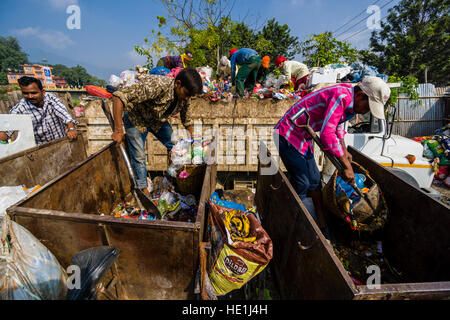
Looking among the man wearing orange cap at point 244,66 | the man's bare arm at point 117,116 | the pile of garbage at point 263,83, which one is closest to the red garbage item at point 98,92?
the pile of garbage at point 263,83

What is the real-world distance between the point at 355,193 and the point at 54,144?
396cm

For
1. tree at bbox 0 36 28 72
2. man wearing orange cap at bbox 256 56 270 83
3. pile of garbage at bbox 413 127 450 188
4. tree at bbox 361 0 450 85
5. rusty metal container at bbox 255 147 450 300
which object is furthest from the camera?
tree at bbox 0 36 28 72

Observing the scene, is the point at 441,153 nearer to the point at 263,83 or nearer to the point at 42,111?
the point at 263,83

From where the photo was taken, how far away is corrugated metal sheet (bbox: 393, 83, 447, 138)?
31.0ft

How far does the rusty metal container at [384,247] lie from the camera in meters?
1.07

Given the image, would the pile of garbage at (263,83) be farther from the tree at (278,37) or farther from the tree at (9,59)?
the tree at (9,59)

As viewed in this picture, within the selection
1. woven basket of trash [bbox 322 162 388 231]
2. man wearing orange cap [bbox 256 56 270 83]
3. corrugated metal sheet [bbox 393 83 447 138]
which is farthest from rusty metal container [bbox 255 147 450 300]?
corrugated metal sheet [bbox 393 83 447 138]

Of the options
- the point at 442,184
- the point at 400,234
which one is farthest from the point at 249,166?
the point at 442,184

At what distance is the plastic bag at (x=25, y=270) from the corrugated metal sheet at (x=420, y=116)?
1282 cm

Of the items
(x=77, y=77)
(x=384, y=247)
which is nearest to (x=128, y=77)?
(x=384, y=247)

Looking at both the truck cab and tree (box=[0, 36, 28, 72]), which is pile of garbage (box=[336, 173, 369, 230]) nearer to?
the truck cab

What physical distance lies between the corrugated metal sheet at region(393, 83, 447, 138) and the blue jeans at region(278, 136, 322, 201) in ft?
34.0

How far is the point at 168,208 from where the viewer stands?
8.57 ft
